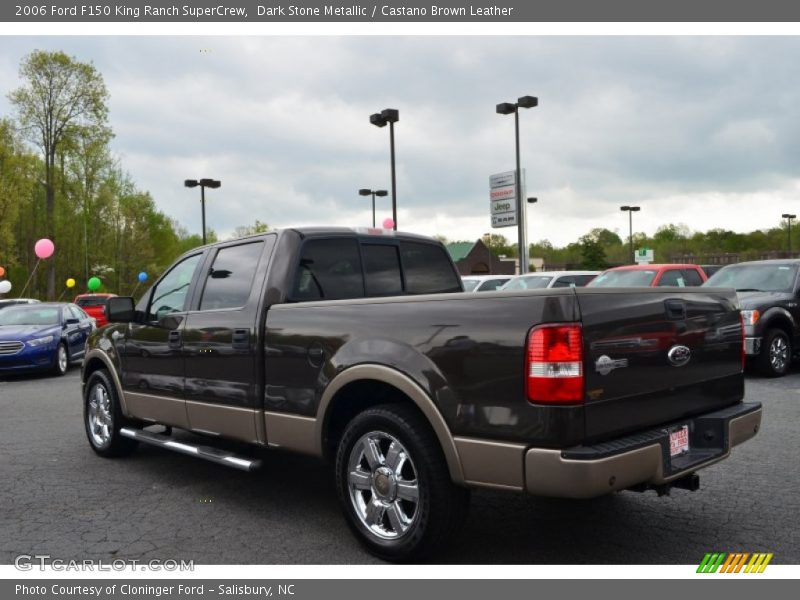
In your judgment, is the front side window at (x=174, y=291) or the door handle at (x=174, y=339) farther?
the front side window at (x=174, y=291)

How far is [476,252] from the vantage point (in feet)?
266

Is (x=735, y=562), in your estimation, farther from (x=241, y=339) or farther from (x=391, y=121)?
(x=391, y=121)

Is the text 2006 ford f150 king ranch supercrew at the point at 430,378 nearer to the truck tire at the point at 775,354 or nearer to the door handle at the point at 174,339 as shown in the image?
the door handle at the point at 174,339

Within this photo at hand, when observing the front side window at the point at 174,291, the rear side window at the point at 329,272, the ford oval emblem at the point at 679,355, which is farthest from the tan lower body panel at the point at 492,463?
the front side window at the point at 174,291

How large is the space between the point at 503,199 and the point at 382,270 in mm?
29195

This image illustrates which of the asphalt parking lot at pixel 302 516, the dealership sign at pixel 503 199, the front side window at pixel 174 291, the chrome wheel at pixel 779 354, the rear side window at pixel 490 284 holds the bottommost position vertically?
the asphalt parking lot at pixel 302 516

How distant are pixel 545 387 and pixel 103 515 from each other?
3.33 meters

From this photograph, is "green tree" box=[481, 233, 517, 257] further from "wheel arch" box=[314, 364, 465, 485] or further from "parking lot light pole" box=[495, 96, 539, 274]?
"wheel arch" box=[314, 364, 465, 485]

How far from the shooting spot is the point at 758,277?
12.0 meters

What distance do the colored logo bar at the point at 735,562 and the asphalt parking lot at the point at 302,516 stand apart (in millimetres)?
71

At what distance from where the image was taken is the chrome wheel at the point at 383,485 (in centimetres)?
385

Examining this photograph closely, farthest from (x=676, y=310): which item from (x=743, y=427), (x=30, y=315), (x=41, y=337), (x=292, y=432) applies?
(x=30, y=315)

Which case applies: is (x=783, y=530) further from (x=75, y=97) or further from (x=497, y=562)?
(x=75, y=97)

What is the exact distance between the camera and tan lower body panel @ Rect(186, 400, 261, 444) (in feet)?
16.0
